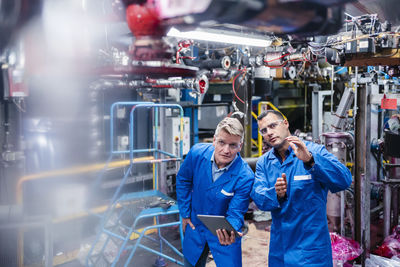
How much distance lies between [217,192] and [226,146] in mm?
378

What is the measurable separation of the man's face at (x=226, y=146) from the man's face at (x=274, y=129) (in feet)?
0.73

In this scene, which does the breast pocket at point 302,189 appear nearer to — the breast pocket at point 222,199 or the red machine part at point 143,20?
the breast pocket at point 222,199

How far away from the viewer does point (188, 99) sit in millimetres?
6395

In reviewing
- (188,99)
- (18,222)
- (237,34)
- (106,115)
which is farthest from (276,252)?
(188,99)

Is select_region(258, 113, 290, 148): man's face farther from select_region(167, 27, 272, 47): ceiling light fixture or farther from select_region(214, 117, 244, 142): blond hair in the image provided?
select_region(167, 27, 272, 47): ceiling light fixture

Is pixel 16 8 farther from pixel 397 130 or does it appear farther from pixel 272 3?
pixel 397 130

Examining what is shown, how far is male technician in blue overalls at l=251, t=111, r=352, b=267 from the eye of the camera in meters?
2.45

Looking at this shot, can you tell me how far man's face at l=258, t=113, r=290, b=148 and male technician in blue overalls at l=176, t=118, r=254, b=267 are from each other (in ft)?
0.62

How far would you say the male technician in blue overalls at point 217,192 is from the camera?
2673mm

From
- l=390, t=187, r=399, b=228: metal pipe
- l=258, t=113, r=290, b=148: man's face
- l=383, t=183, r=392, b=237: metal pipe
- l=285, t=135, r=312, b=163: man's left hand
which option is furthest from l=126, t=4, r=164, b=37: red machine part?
l=390, t=187, r=399, b=228: metal pipe

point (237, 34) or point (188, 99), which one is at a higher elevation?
point (237, 34)

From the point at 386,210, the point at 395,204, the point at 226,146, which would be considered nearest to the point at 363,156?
the point at 386,210

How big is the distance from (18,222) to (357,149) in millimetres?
3516

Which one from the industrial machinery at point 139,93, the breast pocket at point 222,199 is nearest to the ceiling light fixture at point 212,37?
the industrial machinery at point 139,93
